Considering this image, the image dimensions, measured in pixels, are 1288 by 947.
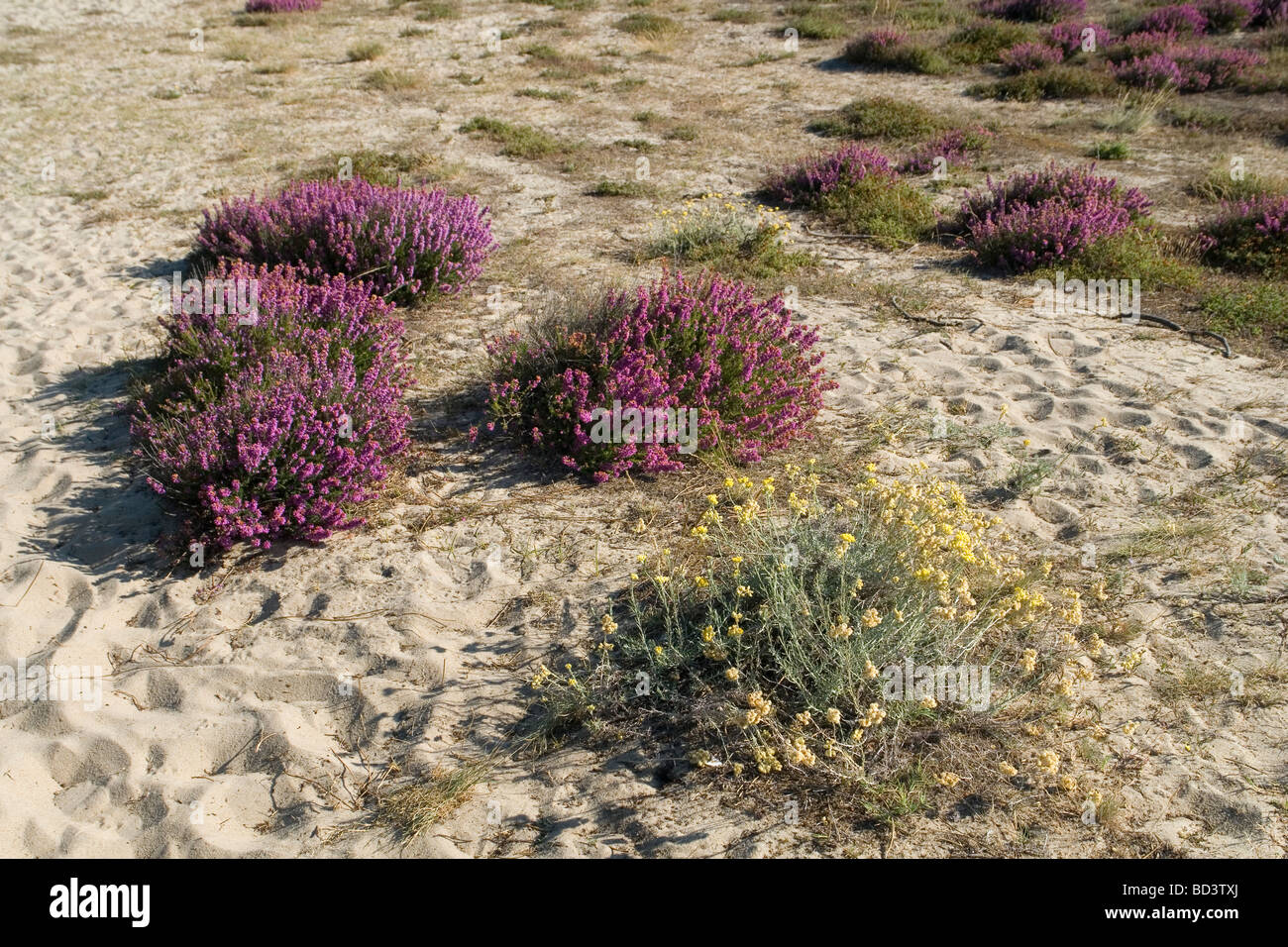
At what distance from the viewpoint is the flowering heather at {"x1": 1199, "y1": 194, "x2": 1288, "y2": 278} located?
25.2ft

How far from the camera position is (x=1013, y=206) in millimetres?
8219

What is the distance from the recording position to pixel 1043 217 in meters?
7.71

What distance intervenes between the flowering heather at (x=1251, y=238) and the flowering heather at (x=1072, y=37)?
7.12m

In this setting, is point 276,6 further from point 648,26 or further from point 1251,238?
point 1251,238

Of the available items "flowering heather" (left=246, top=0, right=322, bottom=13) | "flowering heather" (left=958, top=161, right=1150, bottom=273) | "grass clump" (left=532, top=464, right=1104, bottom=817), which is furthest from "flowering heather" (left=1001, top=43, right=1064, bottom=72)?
"flowering heather" (left=246, top=0, right=322, bottom=13)

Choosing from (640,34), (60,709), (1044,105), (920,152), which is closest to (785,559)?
(60,709)

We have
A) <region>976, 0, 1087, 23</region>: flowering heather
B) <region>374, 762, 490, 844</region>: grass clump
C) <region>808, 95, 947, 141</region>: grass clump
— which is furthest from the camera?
<region>976, 0, 1087, 23</region>: flowering heather

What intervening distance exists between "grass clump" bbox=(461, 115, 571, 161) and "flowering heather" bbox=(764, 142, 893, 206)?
2846 mm

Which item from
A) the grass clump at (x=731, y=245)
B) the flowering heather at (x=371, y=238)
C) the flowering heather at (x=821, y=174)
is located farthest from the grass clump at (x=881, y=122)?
the flowering heather at (x=371, y=238)

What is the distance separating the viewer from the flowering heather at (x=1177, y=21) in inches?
576

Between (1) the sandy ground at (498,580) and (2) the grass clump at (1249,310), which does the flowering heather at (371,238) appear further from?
(2) the grass clump at (1249,310)

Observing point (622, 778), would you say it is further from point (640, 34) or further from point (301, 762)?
point (640, 34)

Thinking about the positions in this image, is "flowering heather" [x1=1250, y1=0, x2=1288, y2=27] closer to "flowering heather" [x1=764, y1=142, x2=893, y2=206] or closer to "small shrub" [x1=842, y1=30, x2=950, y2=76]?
"small shrub" [x1=842, y1=30, x2=950, y2=76]

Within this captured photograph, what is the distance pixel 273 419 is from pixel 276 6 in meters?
16.6
